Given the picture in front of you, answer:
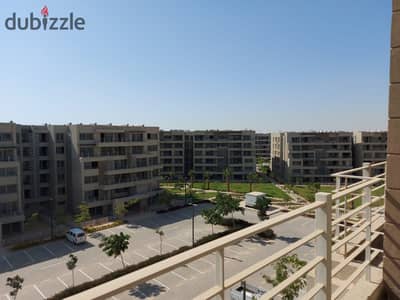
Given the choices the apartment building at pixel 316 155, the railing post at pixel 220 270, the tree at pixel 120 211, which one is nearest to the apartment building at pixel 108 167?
the tree at pixel 120 211

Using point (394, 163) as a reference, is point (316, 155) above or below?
below

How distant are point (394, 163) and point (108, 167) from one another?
29104mm

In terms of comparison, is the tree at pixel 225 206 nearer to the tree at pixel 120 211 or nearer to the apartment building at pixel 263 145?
the tree at pixel 120 211

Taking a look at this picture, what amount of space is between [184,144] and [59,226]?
1138 inches

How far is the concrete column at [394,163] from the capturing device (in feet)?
10.4

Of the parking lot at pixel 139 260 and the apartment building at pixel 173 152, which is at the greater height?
the apartment building at pixel 173 152

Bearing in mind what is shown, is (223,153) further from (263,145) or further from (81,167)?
(263,145)

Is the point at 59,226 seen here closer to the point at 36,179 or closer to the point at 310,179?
the point at 36,179

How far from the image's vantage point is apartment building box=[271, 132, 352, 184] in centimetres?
4753

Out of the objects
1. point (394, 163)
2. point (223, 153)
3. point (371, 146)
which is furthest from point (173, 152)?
point (394, 163)

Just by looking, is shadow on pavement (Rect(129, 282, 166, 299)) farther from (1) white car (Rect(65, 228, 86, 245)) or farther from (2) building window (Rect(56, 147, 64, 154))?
(2) building window (Rect(56, 147, 64, 154))

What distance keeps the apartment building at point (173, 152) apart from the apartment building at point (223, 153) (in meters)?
2.55

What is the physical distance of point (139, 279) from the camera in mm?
1214

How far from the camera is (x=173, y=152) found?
51594 millimetres
